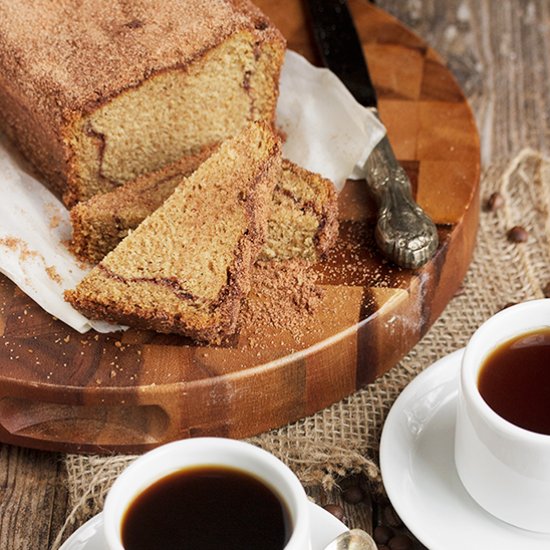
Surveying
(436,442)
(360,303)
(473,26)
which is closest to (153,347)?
(360,303)

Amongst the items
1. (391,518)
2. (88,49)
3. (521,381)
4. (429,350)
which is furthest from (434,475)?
(88,49)

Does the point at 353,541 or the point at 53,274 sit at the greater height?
the point at 53,274

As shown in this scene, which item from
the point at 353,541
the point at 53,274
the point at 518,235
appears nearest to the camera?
the point at 353,541

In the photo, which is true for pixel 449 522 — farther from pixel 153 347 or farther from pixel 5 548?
pixel 5 548

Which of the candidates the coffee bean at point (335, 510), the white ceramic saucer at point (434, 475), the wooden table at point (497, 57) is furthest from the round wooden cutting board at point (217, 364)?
the wooden table at point (497, 57)

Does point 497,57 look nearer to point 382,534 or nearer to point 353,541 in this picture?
point 382,534

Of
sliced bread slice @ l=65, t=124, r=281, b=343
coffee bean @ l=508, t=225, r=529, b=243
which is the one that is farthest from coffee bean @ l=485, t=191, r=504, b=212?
sliced bread slice @ l=65, t=124, r=281, b=343

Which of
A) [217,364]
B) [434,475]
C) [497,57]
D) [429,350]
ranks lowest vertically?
[497,57]
